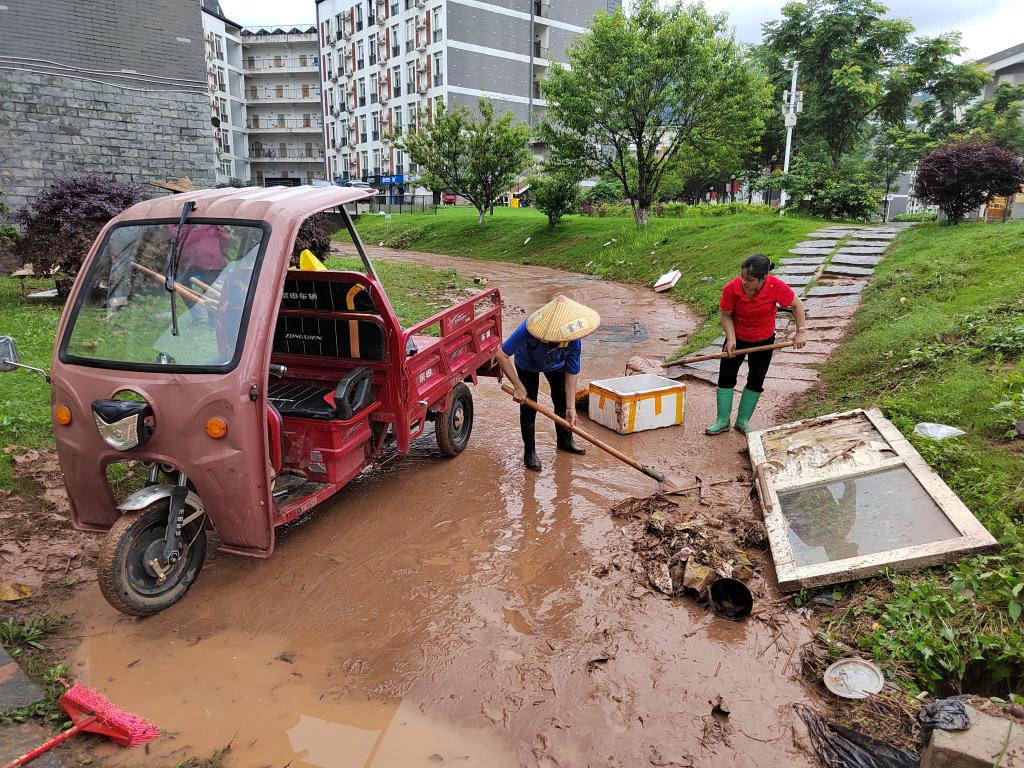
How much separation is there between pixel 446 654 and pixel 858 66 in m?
27.0

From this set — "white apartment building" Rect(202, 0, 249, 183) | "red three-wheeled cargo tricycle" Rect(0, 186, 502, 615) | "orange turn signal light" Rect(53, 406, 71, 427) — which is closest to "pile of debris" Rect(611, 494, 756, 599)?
"red three-wheeled cargo tricycle" Rect(0, 186, 502, 615)

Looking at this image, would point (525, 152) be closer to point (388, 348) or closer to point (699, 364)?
point (699, 364)

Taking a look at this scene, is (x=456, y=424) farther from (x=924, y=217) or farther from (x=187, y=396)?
(x=924, y=217)

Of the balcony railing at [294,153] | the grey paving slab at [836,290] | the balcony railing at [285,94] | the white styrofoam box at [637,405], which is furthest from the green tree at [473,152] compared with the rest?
the balcony railing at [285,94]

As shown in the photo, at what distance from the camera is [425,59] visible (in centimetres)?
3962

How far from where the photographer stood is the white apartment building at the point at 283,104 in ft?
184

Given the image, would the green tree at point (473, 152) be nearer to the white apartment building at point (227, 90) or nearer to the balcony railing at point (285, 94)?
the white apartment building at point (227, 90)

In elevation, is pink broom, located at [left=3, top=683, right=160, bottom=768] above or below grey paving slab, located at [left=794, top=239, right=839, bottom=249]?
below

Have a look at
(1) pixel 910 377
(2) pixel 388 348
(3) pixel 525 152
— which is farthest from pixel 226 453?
(3) pixel 525 152

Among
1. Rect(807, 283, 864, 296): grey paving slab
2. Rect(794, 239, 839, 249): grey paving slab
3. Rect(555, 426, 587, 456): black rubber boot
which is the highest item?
Rect(794, 239, 839, 249): grey paving slab

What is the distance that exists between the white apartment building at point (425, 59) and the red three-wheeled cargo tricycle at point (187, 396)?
3492cm

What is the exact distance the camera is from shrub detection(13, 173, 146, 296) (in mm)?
9180

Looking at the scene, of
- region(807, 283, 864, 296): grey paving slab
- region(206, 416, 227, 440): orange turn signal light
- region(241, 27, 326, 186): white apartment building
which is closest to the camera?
region(206, 416, 227, 440): orange turn signal light

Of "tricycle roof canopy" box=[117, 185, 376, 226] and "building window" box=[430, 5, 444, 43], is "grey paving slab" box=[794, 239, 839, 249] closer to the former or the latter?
"tricycle roof canopy" box=[117, 185, 376, 226]
